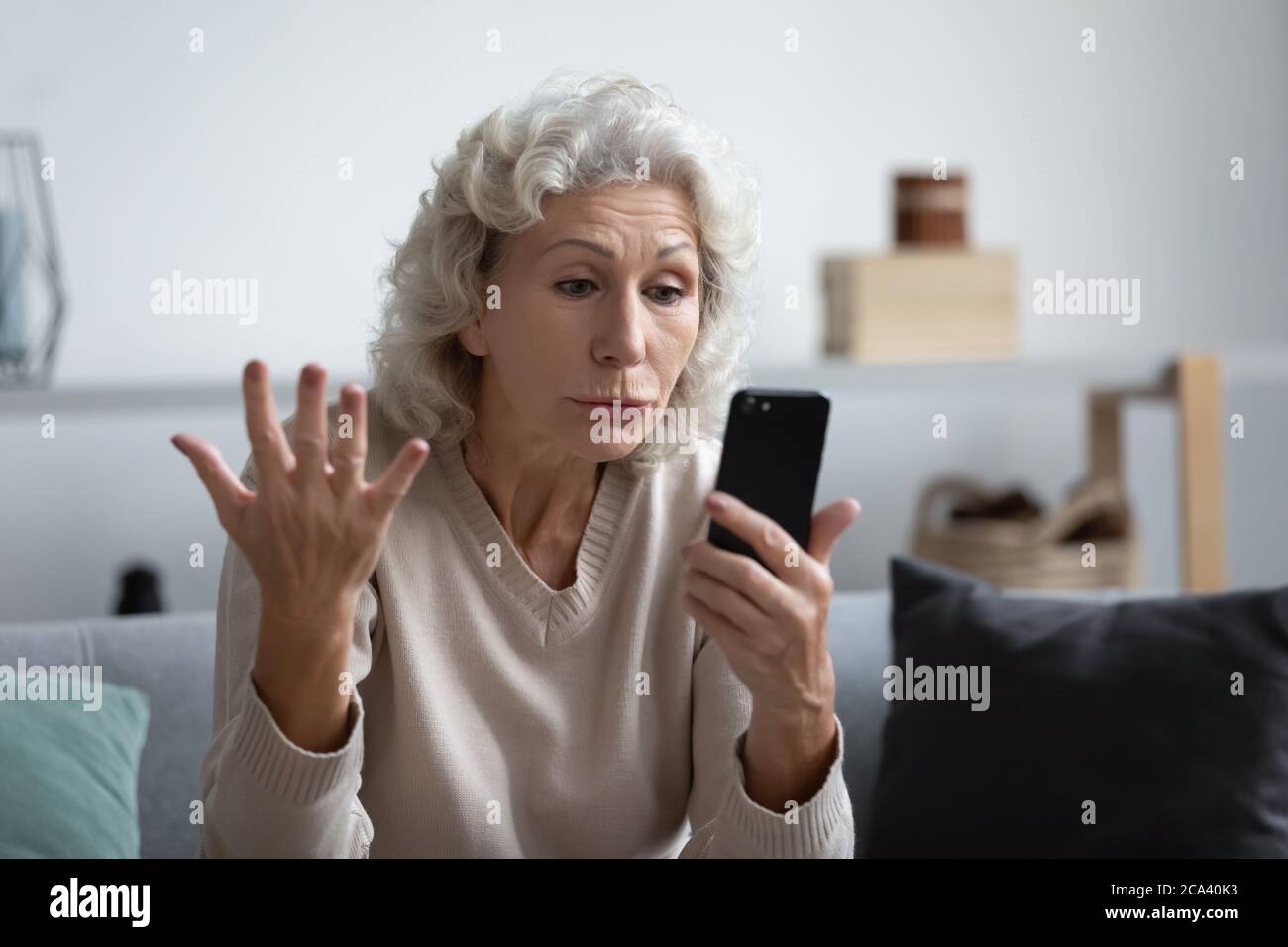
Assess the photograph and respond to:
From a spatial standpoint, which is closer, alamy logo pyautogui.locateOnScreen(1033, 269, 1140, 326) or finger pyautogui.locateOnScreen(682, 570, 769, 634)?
finger pyautogui.locateOnScreen(682, 570, 769, 634)

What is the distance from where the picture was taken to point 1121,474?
2.91 m

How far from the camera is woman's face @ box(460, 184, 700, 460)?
1.10 m

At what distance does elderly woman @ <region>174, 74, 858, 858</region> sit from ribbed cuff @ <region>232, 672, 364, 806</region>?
0.03m

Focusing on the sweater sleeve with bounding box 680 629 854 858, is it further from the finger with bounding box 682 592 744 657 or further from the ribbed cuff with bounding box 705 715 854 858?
the finger with bounding box 682 592 744 657

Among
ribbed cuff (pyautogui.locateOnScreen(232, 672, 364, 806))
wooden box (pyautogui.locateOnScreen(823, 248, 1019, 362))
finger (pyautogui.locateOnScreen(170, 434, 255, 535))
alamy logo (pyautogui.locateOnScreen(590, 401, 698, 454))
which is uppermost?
wooden box (pyautogui.locateOnScreen(823, 248, 1019, 362))

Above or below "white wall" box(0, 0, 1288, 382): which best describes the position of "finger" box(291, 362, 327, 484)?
below

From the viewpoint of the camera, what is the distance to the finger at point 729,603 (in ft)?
2.96

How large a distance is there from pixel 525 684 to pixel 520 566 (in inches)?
3.9

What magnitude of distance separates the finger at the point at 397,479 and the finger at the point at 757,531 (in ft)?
0.59

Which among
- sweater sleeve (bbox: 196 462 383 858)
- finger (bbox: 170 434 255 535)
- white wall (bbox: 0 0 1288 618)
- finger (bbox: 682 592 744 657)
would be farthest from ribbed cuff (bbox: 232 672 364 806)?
white wall (bbox: 0 0 1288 618)

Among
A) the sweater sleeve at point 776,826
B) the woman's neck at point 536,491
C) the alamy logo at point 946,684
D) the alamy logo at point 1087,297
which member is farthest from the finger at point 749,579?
the alamy logo at point 1087,297
